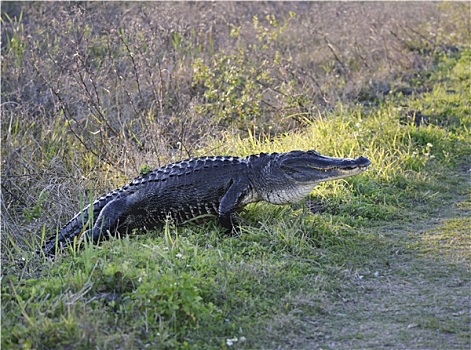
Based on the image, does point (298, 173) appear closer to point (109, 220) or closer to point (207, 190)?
point (207, 190)

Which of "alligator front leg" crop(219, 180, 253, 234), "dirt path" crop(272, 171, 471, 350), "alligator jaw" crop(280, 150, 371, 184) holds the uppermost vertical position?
"alligator jaw" crop(280, 150, 371, 184)

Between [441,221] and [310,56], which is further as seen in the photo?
[310,56]

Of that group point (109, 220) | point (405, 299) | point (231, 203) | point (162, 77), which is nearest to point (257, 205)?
point (231, 203)

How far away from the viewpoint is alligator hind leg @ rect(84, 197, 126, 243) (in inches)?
220

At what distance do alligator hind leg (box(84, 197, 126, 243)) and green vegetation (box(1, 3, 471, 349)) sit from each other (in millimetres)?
226

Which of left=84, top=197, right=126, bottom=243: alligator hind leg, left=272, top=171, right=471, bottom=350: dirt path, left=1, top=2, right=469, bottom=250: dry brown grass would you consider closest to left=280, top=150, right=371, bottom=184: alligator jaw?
left=272, top=171, right=471, bottom=350: dirt path

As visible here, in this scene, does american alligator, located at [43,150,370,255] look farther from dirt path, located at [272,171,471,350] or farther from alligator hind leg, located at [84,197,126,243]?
dirt path, located at [272,171,471,350]

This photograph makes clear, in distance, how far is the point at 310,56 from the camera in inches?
450

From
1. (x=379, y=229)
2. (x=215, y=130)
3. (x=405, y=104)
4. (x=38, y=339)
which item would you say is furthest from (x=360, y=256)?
(x=405, y=104)

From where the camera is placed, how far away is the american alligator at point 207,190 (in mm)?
5582

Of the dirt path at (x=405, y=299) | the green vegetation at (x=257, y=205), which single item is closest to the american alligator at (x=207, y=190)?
the green vegetation at (x=257, y=205)

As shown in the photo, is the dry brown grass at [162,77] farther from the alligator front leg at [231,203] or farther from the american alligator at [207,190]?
the alligator front leg at [231,203]

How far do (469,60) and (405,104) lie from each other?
8.19 feet

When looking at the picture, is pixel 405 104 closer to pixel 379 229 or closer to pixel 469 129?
pixel 469 129
